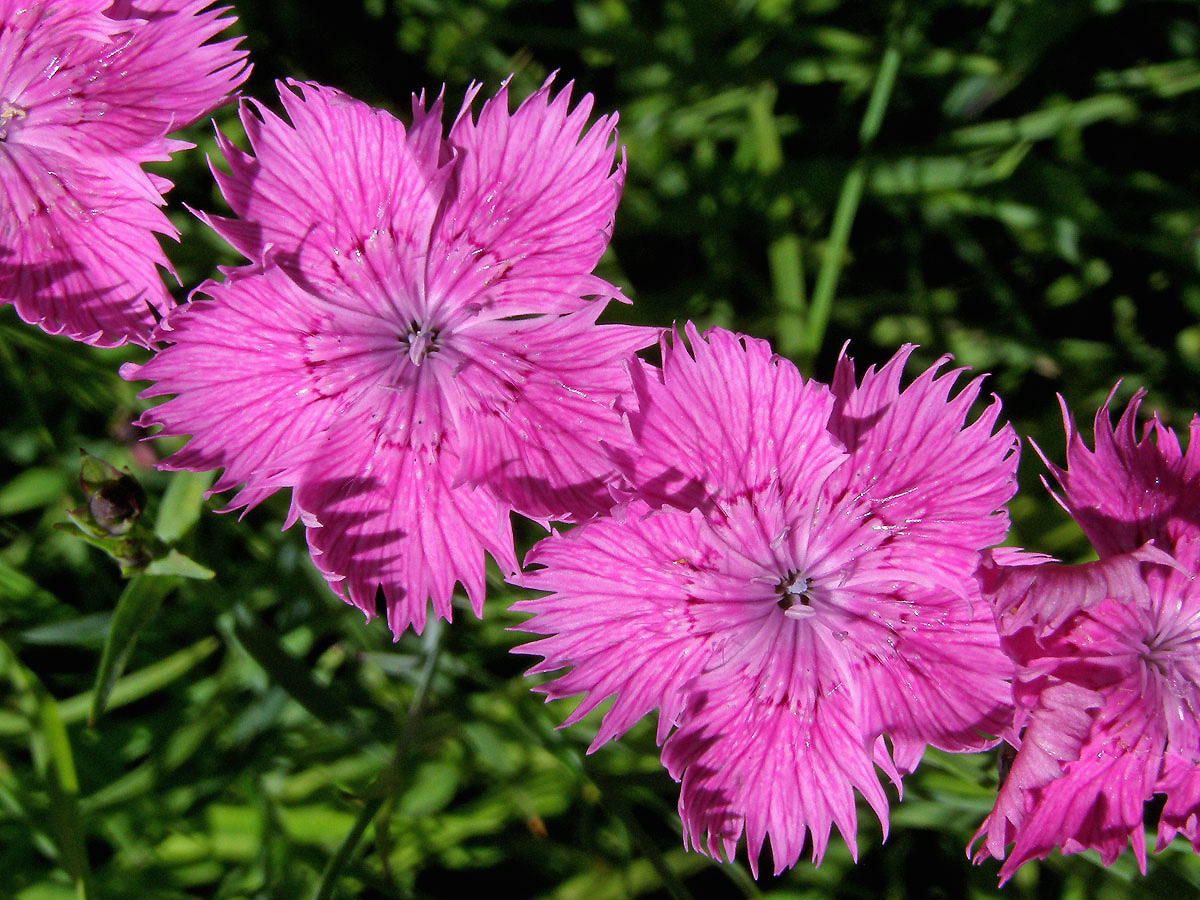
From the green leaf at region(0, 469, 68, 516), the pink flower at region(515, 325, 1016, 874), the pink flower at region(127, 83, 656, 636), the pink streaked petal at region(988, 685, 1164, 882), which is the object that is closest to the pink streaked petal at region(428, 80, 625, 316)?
the pink flower at region(127, 83, 656, 636)

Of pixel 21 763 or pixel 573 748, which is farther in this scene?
pixel 21 763

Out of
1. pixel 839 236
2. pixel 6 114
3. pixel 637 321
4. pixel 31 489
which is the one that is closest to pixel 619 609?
pixel 637 321

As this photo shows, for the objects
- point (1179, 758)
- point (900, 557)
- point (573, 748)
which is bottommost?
point (573, 748)

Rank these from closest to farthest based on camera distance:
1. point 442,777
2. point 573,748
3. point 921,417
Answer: point 921,417 < point 573,748 < point 442,777

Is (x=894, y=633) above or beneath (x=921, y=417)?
beneath

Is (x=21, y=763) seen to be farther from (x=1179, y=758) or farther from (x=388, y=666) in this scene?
(x=1179, y=758)

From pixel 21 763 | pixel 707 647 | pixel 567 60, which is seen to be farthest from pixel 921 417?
pixel 21 763
